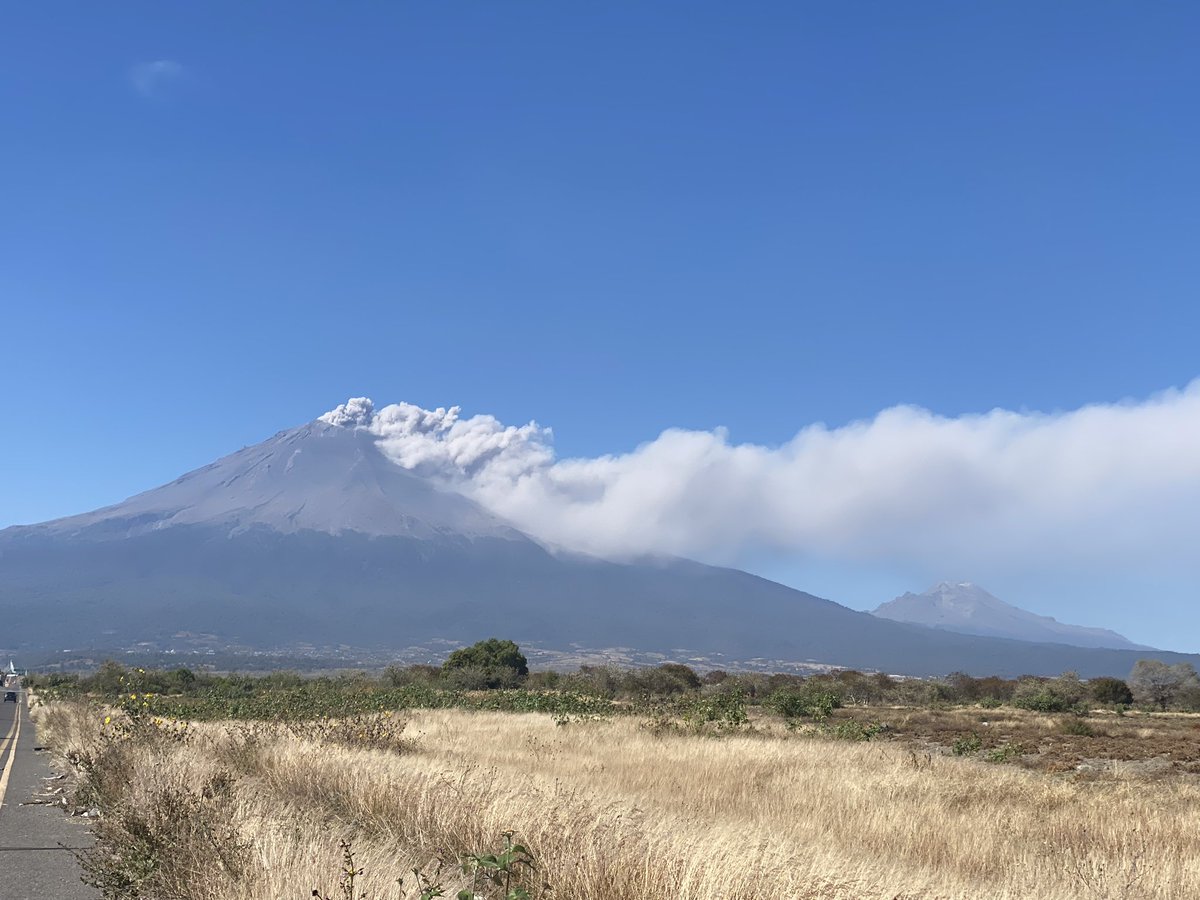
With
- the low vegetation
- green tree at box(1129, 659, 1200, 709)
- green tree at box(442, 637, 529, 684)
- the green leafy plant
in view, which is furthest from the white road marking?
green tree at box(1129, 659, 1200, 709)

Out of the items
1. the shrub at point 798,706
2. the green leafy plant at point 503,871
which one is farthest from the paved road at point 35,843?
the shrub at point 798,706

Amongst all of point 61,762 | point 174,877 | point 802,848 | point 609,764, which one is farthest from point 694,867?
point 61,762

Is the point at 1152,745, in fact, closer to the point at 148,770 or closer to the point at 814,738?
the point at 814,738

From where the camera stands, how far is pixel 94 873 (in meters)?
7.74

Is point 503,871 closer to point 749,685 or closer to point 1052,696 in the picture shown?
point 1052,696

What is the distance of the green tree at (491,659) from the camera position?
2790 inches

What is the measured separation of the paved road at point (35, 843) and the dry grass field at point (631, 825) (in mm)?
469

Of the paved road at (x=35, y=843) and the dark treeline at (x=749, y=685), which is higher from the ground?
the paved road at (x=35, y=843)

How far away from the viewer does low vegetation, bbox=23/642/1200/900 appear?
6.55 meters

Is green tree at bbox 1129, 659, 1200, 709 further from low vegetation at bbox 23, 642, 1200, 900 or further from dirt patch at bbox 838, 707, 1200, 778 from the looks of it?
low vegetation at bbox 23, 642, 1200, 900

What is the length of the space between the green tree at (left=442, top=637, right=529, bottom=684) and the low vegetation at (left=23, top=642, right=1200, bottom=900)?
158 feet

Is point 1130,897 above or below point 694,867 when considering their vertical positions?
below

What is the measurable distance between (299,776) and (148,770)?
174cm

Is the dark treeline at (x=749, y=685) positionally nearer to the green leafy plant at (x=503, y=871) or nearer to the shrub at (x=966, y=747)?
the shrub at (x=966, y=747)
